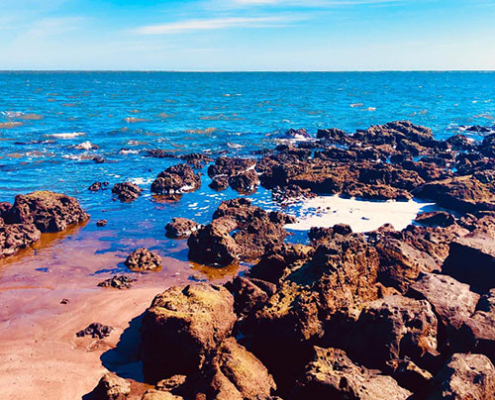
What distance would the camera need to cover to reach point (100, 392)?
8.69 meters

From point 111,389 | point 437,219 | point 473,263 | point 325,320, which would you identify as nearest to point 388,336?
point 325,320

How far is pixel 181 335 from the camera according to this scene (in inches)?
375

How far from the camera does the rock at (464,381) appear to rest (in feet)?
21.8

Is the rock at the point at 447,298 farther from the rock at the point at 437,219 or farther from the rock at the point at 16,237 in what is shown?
the rock at the point at 16,237

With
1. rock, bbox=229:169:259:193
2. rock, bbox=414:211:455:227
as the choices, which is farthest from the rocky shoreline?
rock, bbox=229:169:259:193

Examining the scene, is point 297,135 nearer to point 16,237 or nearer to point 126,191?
point 126,191

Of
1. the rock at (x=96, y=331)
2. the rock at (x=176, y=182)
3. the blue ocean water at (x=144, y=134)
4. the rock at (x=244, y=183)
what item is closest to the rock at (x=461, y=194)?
the blue ocean water at (x=144, y=134)

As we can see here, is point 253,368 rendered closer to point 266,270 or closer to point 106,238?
point 266,270

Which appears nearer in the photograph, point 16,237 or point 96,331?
point 96,331

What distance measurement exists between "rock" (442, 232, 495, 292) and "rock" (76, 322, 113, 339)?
9.30 m

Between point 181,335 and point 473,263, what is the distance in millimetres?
7888

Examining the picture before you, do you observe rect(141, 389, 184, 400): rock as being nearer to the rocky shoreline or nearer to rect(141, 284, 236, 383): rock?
the rocky shoreline

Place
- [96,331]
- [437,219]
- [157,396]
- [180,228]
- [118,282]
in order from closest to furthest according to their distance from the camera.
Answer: [157,396] < [96,331] < [118,282] < [180,228] < [437,219]

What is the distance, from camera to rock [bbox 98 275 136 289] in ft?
46.3
